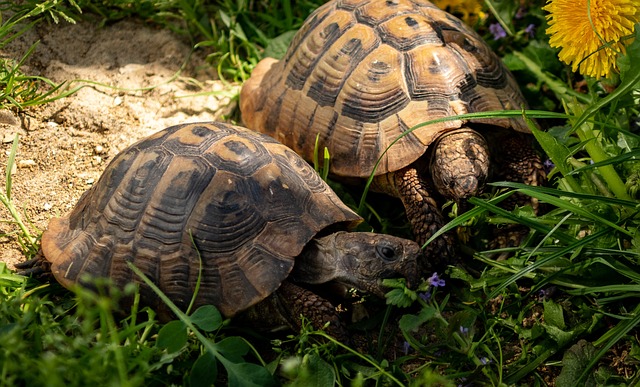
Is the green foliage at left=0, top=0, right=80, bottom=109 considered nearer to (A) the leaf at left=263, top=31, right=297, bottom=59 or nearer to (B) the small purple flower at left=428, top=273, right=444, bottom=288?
(A) the leaf at left=263, top=31, right=297, bottom=59

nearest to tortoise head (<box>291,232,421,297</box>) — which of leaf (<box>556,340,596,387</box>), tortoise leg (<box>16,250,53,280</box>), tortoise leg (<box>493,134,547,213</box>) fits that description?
leaf (<box>556,340,596,387</box>)

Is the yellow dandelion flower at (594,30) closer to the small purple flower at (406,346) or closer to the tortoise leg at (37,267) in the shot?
the small purple flower at (406,346)

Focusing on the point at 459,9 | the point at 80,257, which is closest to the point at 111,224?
the point at 80,257

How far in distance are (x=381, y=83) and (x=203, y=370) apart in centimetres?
183


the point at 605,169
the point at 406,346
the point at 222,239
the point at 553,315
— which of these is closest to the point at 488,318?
the point at 553,315

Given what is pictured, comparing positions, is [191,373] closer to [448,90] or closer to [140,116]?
[448,90]

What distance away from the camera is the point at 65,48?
15.1ft

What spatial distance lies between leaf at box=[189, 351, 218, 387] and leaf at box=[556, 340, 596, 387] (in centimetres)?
142

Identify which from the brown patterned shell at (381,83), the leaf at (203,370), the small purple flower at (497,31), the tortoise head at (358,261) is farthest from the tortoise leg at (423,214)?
the small purple flower at (497,31)

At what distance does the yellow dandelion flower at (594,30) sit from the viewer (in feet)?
10.4

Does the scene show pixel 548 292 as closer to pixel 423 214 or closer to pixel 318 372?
pixel 423 214

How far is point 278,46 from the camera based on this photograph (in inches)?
187

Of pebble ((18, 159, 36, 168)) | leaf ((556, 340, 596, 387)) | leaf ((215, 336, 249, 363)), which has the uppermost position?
pebble ((18, 159, 36, 168))

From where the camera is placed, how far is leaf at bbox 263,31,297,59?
4.73m
